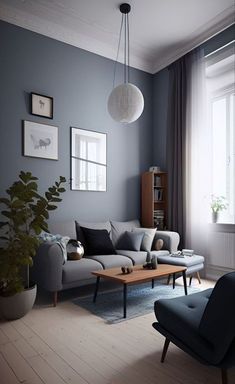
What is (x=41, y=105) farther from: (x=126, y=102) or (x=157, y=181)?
(x=157, y=181)

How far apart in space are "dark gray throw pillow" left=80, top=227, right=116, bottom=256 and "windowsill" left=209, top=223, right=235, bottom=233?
5.08 feet

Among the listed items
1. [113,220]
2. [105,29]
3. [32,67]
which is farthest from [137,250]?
[105,29]

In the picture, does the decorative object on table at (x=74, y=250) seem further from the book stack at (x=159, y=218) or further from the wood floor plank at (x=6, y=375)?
the book stack at (x=159, y=218)

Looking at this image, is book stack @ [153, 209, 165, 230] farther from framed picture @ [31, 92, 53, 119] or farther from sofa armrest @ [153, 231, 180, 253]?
framed picture @ [31, 92, 53, 119]

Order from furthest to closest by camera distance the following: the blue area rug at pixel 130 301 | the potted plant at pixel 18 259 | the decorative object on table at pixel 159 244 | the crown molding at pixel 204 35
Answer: the decorative object on table at pixel 159 244
the crown molding at pixel 204 35
the blue area rug at pixel 130 301
the potted plant at pixel 18 259

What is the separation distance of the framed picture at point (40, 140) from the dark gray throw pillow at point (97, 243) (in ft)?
3.82

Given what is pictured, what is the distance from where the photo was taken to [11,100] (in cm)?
388

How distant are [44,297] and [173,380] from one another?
206 centimetres

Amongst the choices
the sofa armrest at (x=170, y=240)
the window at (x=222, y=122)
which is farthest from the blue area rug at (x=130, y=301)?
the window at (x=222, y=122)

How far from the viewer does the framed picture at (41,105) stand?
13.3ft

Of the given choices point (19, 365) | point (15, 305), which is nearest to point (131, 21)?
point (15, 305)

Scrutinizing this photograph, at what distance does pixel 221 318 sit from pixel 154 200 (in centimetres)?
353

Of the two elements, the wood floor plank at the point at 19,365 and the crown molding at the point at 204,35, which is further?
the crown molding at the point at 204,35

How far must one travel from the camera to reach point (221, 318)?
1.58 meters
